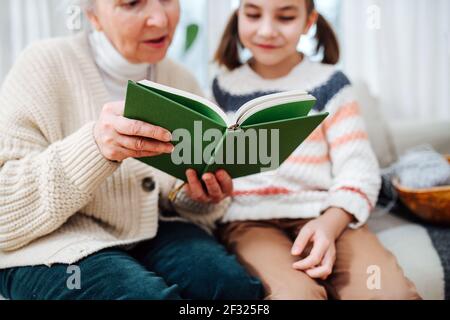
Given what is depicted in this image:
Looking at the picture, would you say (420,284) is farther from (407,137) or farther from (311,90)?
(407,137)

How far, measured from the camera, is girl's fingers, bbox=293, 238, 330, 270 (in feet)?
3.34

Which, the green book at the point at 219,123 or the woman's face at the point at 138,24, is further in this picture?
the woman's face at the point at 138,24

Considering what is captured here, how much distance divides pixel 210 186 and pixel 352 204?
0.35 meters

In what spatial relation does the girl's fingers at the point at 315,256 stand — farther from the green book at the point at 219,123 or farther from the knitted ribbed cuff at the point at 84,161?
the knitted ribbed cuff at the point at 84,161

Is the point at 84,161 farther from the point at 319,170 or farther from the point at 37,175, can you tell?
the point at 319,170

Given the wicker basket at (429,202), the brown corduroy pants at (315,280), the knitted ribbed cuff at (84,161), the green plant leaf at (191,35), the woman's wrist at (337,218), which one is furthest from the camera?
the green plant leaf at (191,35)

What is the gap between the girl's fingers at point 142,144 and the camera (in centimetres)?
83

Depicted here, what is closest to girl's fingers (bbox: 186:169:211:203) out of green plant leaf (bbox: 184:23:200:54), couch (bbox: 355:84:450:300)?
couch (bbox: 355:84:450:300)

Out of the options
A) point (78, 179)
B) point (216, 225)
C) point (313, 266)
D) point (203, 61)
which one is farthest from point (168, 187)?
point (203, 61)

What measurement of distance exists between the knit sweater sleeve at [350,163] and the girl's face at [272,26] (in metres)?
0.19

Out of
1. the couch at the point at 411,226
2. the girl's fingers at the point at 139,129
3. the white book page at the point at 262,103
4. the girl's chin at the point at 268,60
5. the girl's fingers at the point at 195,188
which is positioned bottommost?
the couch at the point at 411,226

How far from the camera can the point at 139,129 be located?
0.80 m

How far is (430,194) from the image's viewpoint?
127 centimetres

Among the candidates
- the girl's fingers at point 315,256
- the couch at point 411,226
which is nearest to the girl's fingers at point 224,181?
the girl's fingers at point 315,256
